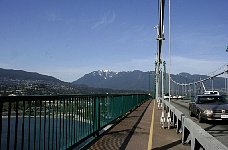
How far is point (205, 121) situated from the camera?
60.3 feet

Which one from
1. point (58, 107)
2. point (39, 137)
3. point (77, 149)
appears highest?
point (58, 107)

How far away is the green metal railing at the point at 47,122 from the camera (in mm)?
5406

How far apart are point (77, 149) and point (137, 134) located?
3.75m

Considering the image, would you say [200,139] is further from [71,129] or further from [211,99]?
[211,99]

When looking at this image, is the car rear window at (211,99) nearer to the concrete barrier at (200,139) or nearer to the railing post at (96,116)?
the railing post at (96,116)

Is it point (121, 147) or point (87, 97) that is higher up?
point (87, 97)

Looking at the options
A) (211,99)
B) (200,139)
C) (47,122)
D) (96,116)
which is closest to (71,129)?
(47,122)

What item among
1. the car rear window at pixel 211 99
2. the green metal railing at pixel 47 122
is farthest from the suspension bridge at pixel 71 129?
the car rear window at pixel 211 99

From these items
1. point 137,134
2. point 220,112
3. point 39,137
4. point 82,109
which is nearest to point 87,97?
point 82,109

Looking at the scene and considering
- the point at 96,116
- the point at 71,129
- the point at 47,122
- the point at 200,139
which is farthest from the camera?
the point at 96,116

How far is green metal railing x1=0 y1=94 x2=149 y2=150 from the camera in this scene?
541cm

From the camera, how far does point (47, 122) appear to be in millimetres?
6996

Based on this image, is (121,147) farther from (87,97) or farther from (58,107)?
(58,107)

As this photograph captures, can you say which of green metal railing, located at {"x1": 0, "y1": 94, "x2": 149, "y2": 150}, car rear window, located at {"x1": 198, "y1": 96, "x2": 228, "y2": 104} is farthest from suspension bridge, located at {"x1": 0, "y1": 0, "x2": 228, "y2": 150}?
car rear window, located at {"x1": 198, "y1": 96, "x2": 228, "y2": 104}
